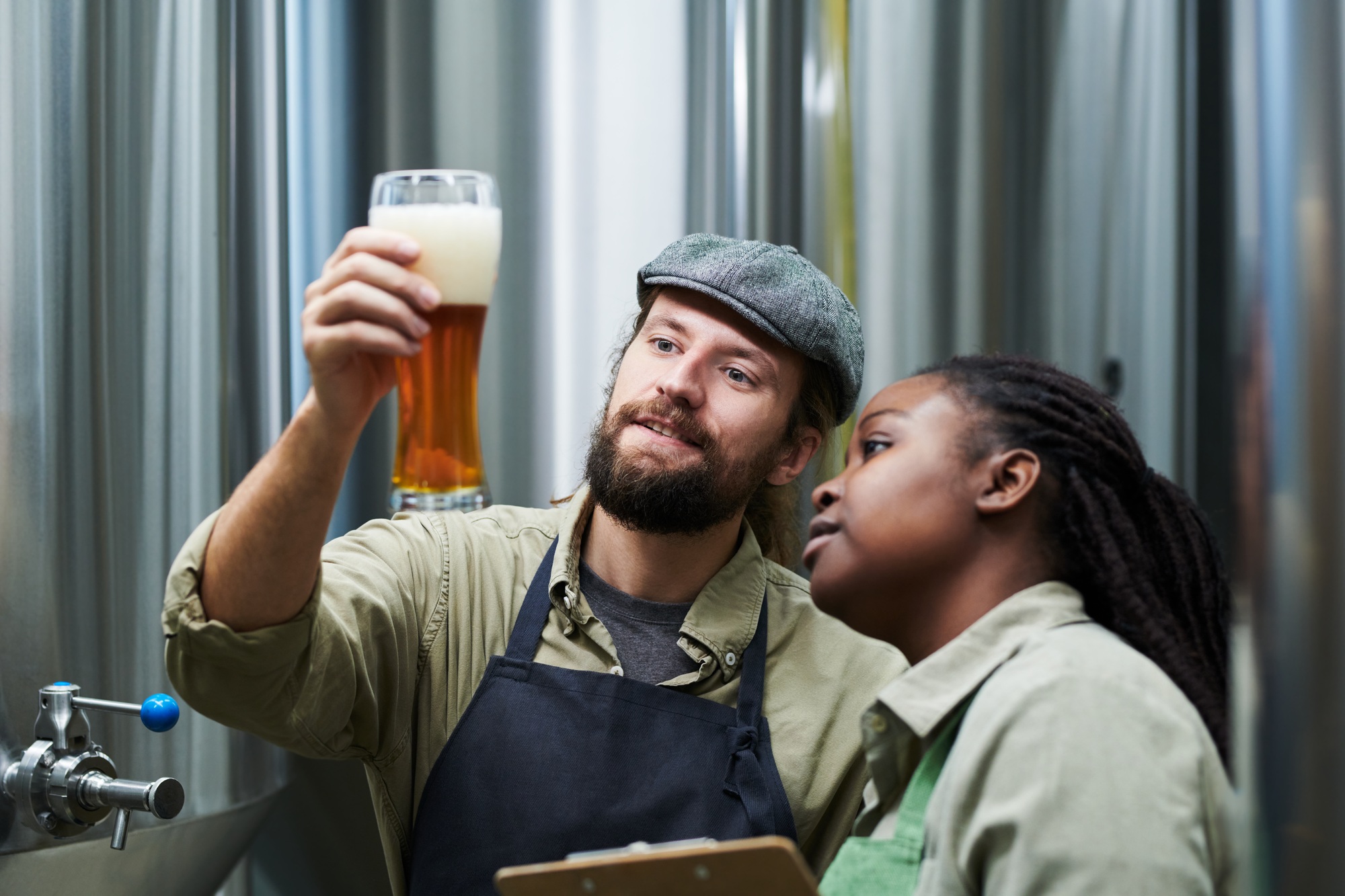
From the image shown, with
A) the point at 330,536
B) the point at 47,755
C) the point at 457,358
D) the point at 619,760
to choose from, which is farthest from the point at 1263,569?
the point at 330,536

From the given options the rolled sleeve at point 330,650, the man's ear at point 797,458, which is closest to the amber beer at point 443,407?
the rolled sleeve at point 330,650

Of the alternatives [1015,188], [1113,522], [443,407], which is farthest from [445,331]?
[1015,188]

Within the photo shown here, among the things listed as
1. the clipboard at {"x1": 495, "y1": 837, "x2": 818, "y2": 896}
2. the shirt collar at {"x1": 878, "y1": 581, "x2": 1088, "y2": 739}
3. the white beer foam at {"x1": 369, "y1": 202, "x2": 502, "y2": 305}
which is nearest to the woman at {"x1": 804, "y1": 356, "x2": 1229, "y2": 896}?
the shirt collar at {"x1": 878, "y1": 581, "x2": 1088, "y2": 739}

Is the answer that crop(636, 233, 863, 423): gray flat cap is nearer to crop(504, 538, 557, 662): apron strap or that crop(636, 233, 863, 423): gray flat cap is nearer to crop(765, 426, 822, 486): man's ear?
crop(765, 426, 822, 486): man's ear

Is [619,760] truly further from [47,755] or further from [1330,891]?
[1330,891]

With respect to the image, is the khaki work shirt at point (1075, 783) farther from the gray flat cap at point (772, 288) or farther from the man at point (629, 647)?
the gray flat cap at point (772, 288)

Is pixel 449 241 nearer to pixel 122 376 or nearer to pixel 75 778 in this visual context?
pixel 122 376

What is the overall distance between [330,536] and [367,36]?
2.46 feet

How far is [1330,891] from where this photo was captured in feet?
1.85

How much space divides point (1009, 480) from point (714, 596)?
52 cm

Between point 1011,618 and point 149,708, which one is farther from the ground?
point 1011,618

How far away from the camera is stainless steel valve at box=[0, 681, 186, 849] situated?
1191 millimetres

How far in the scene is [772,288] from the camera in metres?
1.56

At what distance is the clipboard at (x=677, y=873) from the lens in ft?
2.50
